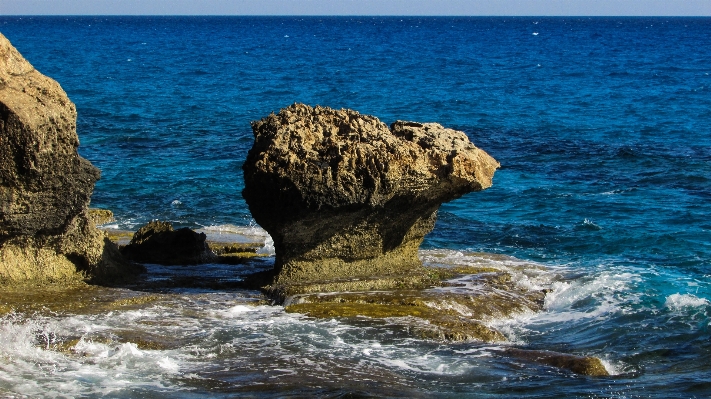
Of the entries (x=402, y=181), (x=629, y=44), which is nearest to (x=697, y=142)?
(x=402, y=181)

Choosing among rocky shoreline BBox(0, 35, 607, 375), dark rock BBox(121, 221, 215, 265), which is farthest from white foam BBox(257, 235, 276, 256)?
rocky shoreline BBox(0, 35, 607, 375)

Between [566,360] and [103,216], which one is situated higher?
[566,360]

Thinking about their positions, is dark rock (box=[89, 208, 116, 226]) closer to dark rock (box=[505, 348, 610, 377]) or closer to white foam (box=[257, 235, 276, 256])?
white foam (box=[257, 235, 276, 256])

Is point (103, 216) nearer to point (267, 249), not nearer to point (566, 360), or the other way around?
point (267, 249)

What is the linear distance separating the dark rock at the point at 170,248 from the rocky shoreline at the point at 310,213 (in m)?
1.26

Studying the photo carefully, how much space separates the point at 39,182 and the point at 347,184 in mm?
4392

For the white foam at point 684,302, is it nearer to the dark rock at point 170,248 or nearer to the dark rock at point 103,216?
the dark rock at point 170,248

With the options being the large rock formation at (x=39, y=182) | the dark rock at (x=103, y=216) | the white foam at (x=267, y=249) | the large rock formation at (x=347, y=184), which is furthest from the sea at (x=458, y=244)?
the white foam at (x=267, y=249)

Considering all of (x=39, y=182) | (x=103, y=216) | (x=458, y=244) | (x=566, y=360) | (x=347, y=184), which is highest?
(x=39, y=182)

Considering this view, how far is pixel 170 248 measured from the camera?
1673 cm

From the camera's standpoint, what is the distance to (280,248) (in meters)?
14.3

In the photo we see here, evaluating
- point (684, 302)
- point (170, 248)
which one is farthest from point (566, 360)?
point (170, 248)

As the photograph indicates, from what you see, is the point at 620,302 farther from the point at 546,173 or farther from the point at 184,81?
the point at 184,81

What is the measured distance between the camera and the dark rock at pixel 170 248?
16609mm
